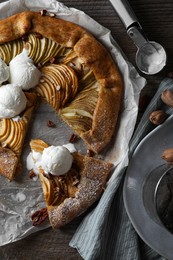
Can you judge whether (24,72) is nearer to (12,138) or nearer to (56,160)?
(12,138)

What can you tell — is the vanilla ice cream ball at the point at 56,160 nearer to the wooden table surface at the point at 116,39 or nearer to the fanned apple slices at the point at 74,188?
the fanned apple slices at the point at 74,188

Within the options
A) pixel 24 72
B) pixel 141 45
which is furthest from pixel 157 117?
pixel 24 72

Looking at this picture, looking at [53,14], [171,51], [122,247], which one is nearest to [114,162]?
[122,247]

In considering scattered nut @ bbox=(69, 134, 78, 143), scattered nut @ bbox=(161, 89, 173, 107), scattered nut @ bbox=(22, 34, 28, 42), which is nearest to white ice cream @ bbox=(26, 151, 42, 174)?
scattered nut @ bbox=(69, 134, 78, 143)

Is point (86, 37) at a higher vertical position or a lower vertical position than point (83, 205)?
higher

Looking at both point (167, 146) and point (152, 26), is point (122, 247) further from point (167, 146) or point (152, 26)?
point (152, 26)

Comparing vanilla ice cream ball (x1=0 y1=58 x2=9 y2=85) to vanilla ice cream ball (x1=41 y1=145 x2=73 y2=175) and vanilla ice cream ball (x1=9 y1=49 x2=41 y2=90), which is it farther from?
vanilla ice cream ball (x1=41 y1=145 x2=73 y2=175)
